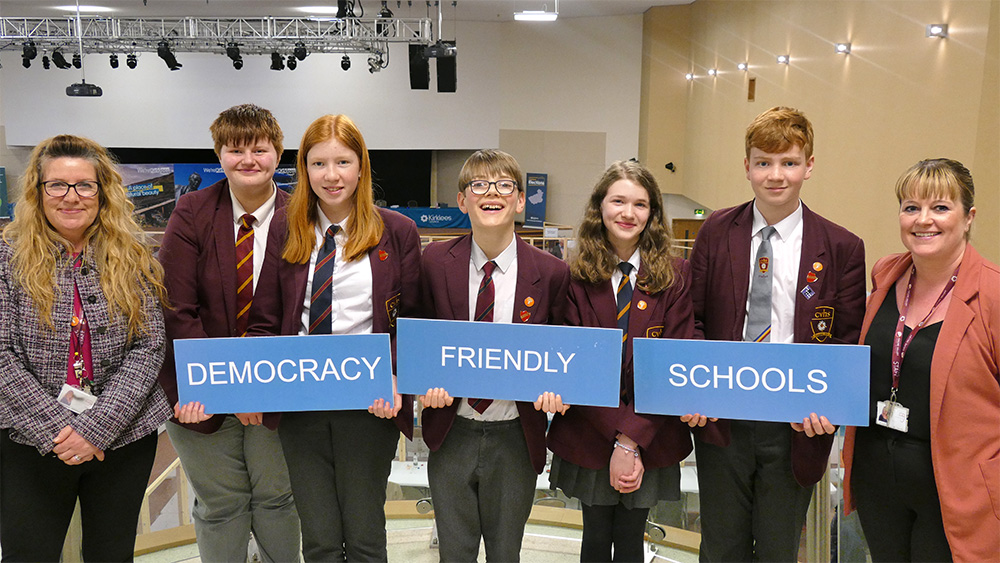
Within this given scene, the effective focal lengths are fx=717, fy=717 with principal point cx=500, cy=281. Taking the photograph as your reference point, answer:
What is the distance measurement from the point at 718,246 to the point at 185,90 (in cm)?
1410

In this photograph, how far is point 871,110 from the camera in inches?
298

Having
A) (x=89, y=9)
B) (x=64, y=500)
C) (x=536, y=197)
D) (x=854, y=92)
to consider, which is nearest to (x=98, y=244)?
(x=64, y=500)

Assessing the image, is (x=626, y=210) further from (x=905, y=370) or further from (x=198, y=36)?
(x=198, y=36)

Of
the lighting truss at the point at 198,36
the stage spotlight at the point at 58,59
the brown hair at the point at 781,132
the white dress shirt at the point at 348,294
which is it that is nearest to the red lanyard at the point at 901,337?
the brown hair at the point at 781,132

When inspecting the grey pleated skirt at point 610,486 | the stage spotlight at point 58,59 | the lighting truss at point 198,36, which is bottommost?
the grey pleated skirt at point 610,486

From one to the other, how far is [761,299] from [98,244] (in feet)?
6.93

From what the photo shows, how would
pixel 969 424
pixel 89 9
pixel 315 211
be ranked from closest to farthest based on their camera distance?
pixel 969 424 < pixel 315 211 < pixel 89 9

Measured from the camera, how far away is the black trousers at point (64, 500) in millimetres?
2150

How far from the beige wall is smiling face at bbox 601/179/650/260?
462cm

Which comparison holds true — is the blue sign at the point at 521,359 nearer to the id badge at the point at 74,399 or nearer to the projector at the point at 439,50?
the id badge at the point at 74,399

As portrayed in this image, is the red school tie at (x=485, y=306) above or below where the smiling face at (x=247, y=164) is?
below

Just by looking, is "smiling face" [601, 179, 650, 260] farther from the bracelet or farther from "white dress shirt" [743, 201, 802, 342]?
the bracelet

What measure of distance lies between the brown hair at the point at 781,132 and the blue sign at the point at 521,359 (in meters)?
0.80

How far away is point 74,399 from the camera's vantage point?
216 centimetres
